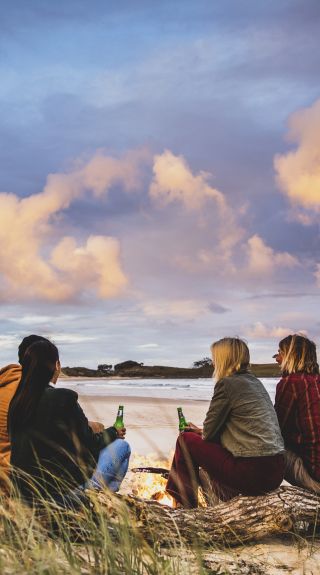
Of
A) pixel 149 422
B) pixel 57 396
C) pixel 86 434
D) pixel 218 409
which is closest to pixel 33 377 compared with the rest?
pixel 57 396

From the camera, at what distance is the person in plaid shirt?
5.70m

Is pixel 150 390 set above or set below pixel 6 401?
above

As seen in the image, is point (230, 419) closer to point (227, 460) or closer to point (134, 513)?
point (227, 460)

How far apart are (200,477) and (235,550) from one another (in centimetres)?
81

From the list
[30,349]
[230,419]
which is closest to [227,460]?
[230,419]

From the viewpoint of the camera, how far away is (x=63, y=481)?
4746mm

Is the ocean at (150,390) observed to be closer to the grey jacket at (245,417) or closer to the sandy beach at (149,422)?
the sandy beach at (149,422)

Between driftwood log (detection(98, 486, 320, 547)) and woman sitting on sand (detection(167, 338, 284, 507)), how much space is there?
0.13 meters

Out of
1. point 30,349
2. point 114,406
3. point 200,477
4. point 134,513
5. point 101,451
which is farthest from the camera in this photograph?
point 114,406

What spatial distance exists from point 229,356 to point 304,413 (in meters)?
0.88

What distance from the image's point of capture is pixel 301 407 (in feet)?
18.8

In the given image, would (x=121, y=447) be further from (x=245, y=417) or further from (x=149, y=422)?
(x=149, y=422)

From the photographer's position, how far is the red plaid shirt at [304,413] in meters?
5.70

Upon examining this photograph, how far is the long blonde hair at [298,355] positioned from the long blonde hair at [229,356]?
415 millimetres
